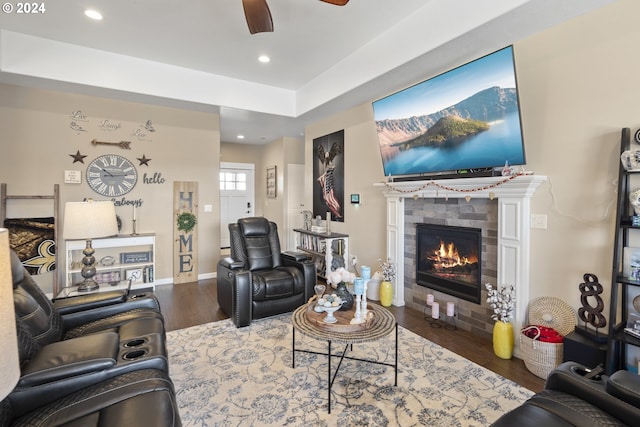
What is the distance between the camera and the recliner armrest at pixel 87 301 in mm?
2207

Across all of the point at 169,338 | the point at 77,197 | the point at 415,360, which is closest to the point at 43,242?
the point at 77,197

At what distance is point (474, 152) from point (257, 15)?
7.03 ft

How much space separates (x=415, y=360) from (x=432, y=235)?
148cm

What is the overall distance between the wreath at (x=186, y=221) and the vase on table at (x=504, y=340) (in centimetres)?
435

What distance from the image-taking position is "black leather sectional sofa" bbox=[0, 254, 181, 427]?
1.21 meters

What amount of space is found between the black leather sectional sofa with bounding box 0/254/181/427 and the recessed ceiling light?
2449mm

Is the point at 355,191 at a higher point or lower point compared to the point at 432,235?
higher

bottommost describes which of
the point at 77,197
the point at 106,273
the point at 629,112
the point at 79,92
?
the point at 106,273

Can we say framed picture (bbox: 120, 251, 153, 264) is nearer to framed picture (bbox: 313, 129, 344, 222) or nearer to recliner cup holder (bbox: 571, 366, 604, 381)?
framed picture (bbox: 313, 129, 344, 222)

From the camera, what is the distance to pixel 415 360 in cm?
254

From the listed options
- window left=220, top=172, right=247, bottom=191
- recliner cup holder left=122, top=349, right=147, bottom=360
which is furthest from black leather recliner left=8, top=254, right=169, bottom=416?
window left=220, top=172, right=247, bottom=191

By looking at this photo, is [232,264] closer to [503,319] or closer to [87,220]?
[87,220]

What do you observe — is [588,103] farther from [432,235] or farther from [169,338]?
[169,338]

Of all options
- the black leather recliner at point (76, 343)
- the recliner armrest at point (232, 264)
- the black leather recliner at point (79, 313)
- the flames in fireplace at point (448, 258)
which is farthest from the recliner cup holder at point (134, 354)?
the flames in fireplace at point (448, 258)
